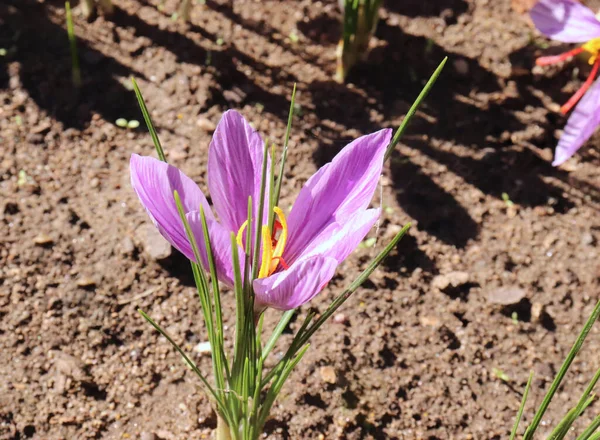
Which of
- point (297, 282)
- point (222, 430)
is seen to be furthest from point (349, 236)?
point (222, 430)

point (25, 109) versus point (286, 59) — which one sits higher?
point (286, 59)

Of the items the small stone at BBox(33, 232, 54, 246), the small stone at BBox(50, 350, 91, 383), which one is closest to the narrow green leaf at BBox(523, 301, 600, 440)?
the small stone at BBox(50, 350, 91, 383)

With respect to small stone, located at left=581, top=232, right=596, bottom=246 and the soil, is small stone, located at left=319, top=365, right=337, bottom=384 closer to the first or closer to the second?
the soil

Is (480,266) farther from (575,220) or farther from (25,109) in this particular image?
(25,109)

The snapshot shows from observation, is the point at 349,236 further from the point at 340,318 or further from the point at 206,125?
the point at 206,125

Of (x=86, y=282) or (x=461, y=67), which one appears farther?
(x=461, y=67)

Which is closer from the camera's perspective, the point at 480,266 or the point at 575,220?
the point at 480,266

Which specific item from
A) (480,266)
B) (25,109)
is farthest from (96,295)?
(480,266)

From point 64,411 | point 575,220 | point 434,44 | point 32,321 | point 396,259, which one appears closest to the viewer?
point 64,411
